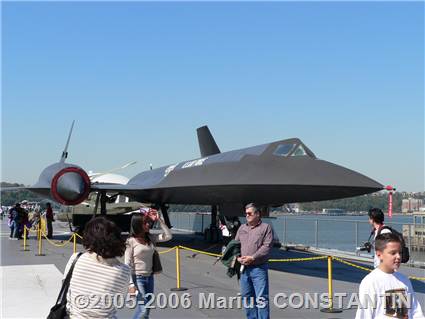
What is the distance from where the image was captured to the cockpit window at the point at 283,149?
36.7ft

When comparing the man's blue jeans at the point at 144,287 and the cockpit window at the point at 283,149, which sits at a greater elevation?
the cockpit window at the point at 283,149

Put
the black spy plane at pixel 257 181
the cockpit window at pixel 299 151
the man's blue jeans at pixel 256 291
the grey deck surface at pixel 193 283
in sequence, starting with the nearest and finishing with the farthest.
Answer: the man's blue jeans at pixel 256 291
the grey deck surface at pixel 193 283
the black spy plane at pixel 257 181
the cockpit window at pixel 299 151

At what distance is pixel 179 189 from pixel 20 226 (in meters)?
8.49

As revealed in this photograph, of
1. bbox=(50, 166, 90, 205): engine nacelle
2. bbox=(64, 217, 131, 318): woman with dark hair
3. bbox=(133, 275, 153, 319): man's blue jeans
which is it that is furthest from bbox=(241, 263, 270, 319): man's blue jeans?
bbox=(50, 166, 90, 205): engine nacelle

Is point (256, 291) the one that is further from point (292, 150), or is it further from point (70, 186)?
point (70, 186)

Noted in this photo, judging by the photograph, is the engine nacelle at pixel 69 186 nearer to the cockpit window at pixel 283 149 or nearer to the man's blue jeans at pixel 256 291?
the cockpit window at pixel 283 149

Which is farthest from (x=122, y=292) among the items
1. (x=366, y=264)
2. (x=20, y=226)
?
(x=20, y=226)

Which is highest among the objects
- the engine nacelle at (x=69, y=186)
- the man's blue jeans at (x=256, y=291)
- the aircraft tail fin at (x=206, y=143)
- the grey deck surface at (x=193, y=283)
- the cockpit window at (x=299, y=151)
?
the aircraft tail fin at (x=206, y=143)

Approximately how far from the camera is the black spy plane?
987 centimetres

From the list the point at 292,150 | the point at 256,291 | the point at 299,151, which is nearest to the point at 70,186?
the point at 292,150

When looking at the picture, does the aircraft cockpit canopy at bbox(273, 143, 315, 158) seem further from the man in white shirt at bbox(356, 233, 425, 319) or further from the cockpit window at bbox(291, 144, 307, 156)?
the man in white shirt at bbox(356, 233, 425, 319)

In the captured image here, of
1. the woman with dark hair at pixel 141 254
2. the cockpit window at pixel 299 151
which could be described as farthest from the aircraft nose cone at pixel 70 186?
the woman with dark hair at pixel 141 254

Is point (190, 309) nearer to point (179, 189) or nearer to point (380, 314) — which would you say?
point (380, 314)

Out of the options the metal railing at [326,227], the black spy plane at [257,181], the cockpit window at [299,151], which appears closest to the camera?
the black spy plane at [257,181]
